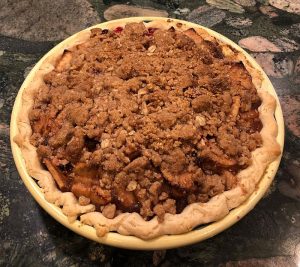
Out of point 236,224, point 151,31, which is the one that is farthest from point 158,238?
point 151,31

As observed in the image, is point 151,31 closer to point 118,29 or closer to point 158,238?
point 118,29

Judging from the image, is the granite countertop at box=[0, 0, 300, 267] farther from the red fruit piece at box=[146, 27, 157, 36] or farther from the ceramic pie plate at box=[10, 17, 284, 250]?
the red fruit piece at box=[146, 27, 157, 36]

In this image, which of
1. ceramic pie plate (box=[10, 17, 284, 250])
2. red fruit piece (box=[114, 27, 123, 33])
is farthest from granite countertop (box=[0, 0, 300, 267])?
red fruit piece (box=[114, 27, 123, 33])

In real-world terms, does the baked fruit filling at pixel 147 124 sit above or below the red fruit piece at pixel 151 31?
below

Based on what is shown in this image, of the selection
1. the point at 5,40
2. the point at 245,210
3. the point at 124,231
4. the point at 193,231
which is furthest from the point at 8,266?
the point at 5,40

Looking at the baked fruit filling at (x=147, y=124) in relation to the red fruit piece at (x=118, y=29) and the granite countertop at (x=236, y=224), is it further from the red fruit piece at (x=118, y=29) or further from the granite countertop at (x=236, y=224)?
the granite countertop at (x=236, y=224)

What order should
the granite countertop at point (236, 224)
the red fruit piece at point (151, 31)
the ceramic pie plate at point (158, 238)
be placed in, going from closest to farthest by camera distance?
1. the ceramic pie plate at point (158, 238)
2. the granite countertop at point (236, 224)
3. the red fruit piece at point (151, 31)

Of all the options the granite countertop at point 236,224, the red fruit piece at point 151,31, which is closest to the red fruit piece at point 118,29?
the red fruit piece at point 151,31
